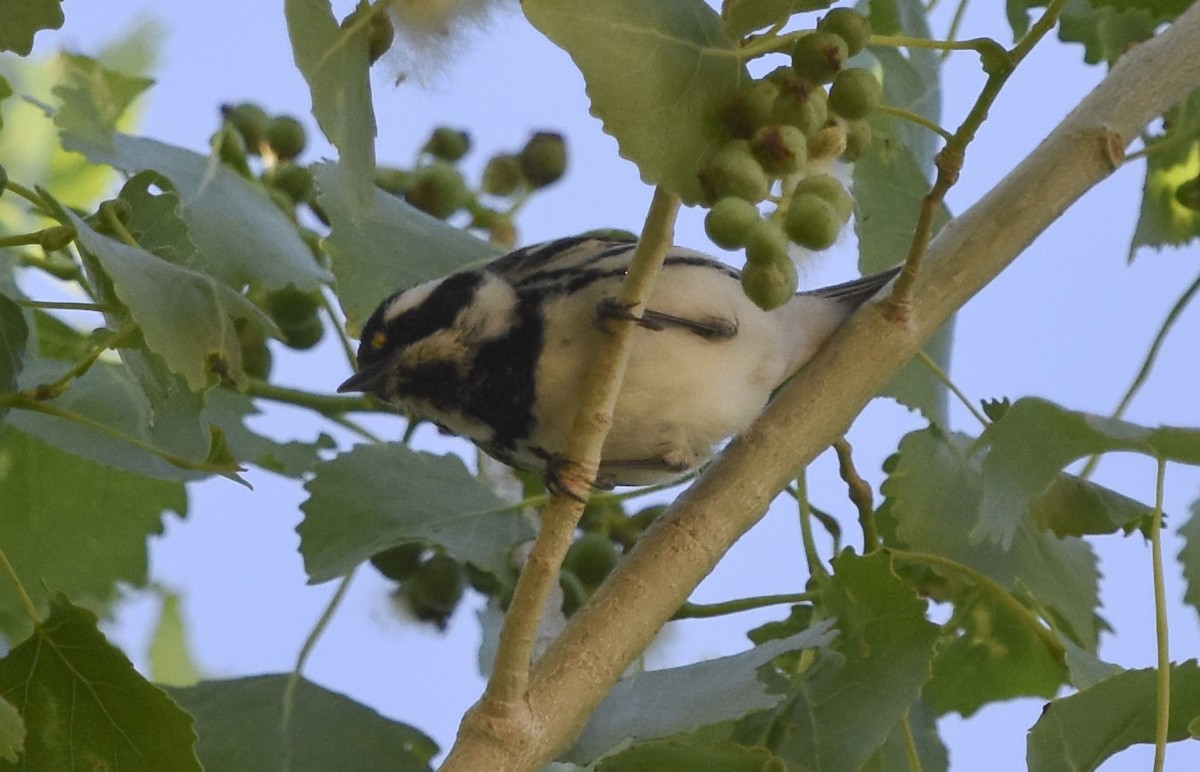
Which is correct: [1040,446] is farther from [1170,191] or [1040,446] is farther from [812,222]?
[1170,191]

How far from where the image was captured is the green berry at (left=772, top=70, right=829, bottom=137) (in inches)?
24.3

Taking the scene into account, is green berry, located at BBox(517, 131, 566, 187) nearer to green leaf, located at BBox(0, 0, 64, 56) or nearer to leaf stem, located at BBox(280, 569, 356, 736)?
leaf stem, located at BBox(280, 569, 356, 736)

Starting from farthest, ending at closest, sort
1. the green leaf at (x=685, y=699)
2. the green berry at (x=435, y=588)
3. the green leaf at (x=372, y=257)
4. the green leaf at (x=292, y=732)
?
the green berry at (x=435, y=588) < the green leaf at (x=372, y=257) < the green leaf at (x=292, y=732) < the green leaf at (x=685, y=699)

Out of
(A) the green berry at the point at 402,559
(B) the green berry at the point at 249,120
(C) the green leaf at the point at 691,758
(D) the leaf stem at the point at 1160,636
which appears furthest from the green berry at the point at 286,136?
Answer: (D) the leaf stem at the point at 1160,636

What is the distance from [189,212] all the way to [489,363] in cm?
24

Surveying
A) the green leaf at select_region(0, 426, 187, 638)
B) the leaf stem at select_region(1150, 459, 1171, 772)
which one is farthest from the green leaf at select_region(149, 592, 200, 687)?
the leaf stem at select_region(1150, 459, 1171, 772)

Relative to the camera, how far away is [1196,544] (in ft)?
3.48

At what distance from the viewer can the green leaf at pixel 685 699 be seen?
2.65 feet

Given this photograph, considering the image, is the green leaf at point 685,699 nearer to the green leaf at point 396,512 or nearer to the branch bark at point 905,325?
the branch bark at point 905,325

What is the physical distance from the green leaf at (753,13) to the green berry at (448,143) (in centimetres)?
70

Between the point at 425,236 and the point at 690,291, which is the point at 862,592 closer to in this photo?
the point at 690,291

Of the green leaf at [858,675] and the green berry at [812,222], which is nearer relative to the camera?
the green berry at [812,222]

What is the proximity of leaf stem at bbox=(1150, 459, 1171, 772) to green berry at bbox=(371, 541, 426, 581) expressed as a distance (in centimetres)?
64

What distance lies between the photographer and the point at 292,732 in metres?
0.96
